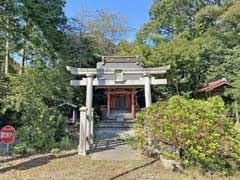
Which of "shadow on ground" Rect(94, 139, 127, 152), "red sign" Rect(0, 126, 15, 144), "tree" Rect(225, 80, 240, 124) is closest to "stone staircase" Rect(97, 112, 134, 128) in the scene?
"shadow on ground" Rect(94, 139, 127, 152)

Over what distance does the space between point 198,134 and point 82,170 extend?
2851 mm

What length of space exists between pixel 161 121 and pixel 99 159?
221 cm

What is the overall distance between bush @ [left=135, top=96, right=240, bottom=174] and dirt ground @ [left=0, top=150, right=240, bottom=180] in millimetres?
398

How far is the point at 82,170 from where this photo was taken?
16.8ft

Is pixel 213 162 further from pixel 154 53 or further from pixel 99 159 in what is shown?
pixel 154 53

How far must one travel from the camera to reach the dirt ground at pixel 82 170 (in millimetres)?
4660

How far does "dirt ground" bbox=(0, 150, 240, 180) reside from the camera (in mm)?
4660

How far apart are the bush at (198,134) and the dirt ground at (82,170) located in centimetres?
40

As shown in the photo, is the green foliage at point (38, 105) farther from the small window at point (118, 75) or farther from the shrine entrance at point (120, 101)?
the shrine entrance at point (120, 101)

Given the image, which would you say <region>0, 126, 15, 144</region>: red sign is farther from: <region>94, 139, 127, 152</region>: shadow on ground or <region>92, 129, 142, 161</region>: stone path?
<region>94, 139, 127, 152</region>: shadow on ground

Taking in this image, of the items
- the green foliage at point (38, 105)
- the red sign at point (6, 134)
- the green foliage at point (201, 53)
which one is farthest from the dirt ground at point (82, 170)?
the green foliage at point (201, 53)

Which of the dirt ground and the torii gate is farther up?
the torii gate

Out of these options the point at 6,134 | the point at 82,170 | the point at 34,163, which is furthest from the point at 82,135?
the point at 6,134

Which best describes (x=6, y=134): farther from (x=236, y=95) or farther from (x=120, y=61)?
(x=120, y=61)
